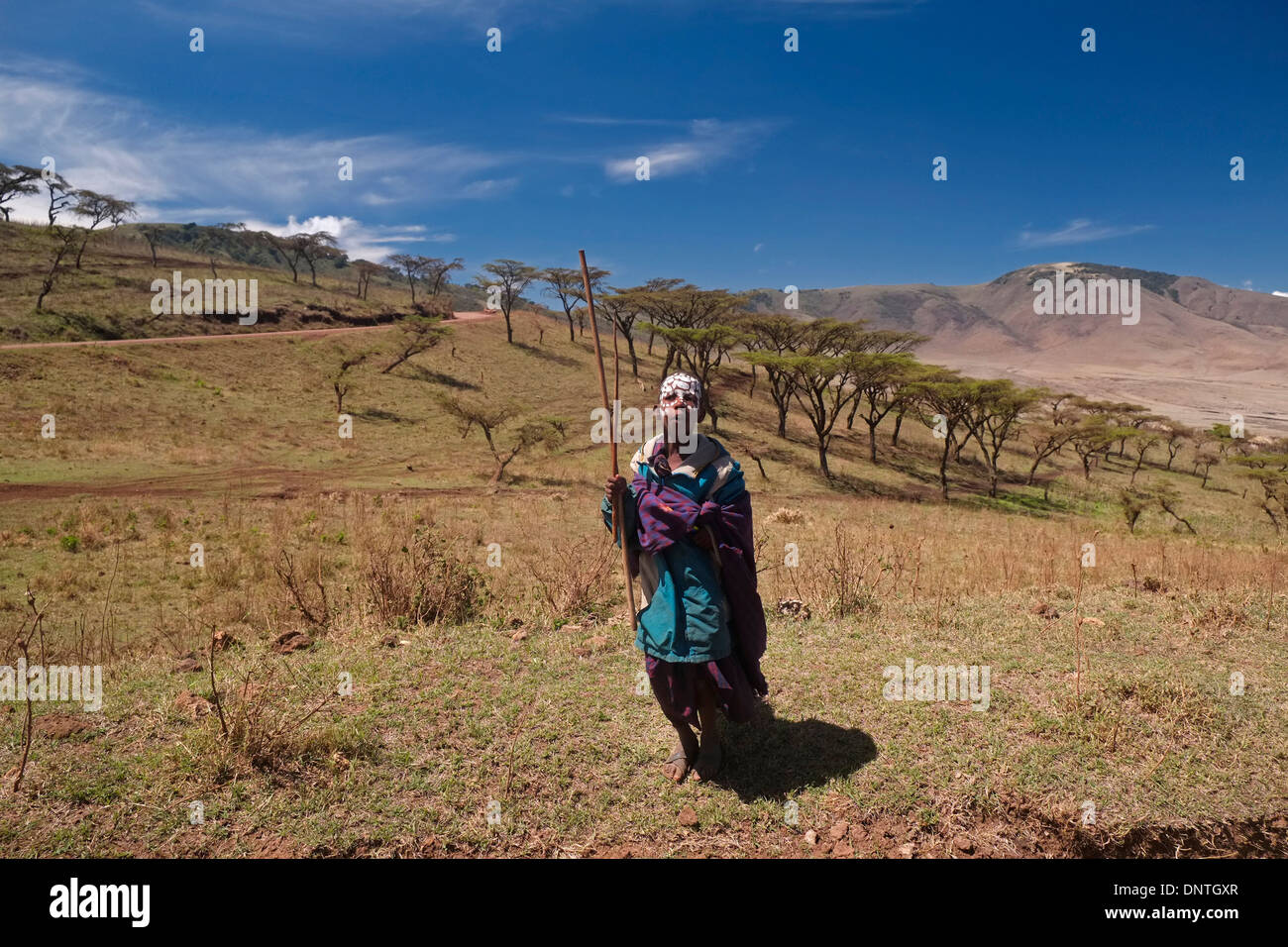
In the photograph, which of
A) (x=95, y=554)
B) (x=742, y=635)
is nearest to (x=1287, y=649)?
(x=742, y=635)

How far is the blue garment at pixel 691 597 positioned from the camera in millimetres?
3191

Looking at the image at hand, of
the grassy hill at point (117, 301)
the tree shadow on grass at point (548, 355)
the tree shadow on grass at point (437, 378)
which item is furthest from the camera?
the tree shadow on grass at point (548, 355)

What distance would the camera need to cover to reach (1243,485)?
34.1 m

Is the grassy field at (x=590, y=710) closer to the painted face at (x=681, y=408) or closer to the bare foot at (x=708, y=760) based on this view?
the bare foot at (x=708, y=760)

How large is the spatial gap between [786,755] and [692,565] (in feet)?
4.76

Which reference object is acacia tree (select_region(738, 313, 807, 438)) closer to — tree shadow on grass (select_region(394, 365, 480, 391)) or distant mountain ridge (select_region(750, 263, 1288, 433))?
tree shadow on grass (select_region(394, 365, 480, 391))

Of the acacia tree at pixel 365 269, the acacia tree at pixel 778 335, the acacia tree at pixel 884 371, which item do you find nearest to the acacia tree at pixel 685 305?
the acacia tree at pixel 778 335

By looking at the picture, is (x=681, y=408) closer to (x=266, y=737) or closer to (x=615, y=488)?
(x=615, y=488)

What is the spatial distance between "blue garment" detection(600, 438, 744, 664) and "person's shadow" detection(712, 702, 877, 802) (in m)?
0.88

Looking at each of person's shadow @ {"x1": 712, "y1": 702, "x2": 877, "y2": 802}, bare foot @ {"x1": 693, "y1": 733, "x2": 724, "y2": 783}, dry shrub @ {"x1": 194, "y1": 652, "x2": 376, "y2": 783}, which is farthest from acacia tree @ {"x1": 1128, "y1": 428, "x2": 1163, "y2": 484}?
dry shrub @ {"x1": 194, "y1": 652, "x2": 376, "y2": 783}

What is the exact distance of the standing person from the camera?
126 inches

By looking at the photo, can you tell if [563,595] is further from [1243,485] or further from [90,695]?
[1243,485]

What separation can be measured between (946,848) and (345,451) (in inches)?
903

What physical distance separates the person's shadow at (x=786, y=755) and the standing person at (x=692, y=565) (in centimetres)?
49
